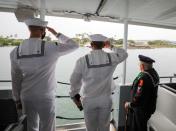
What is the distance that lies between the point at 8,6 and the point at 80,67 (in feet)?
4.20

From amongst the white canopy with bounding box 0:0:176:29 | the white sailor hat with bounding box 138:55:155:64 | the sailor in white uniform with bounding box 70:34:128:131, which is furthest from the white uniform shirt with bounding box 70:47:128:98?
the white canopy with bounding box 0:0:176:29

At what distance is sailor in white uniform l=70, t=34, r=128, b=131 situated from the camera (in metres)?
2.07

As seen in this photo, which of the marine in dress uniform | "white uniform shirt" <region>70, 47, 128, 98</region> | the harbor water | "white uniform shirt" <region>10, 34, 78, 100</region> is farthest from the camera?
the harbor water

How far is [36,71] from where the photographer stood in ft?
6.24

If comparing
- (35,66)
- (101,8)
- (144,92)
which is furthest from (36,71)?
(144,92)

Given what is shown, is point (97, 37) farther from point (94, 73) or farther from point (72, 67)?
point (72, 67)

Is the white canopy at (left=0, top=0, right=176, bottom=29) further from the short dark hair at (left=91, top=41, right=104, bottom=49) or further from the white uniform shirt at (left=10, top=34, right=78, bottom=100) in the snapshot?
the white uniform shirt at (left=10, top=34, right=78, bottom=100)

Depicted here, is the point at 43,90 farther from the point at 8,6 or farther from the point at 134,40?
the point at 134,40

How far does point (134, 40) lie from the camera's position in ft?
10.8

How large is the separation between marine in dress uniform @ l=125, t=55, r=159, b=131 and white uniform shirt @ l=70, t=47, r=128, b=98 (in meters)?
0.43

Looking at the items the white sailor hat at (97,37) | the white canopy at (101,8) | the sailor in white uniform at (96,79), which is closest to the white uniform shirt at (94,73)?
the sailor in white uniform at (96,79)

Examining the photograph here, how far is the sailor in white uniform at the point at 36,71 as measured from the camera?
6.17 feet

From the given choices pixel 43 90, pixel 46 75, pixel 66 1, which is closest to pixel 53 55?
pixel 46 75

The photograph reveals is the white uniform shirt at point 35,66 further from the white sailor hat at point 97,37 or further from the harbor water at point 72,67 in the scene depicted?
the harbor water at point 72,67
